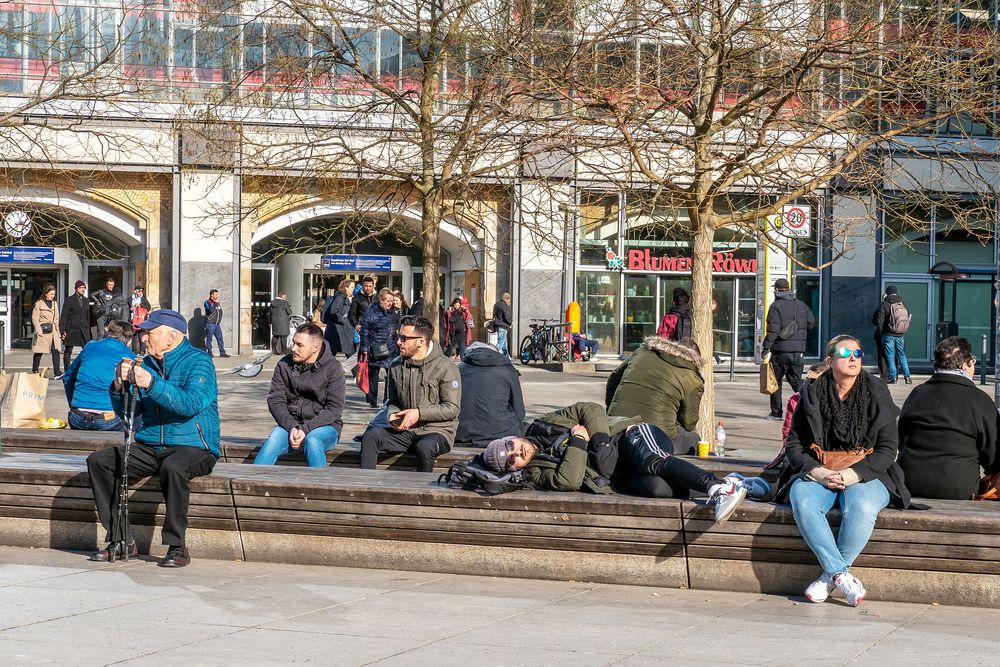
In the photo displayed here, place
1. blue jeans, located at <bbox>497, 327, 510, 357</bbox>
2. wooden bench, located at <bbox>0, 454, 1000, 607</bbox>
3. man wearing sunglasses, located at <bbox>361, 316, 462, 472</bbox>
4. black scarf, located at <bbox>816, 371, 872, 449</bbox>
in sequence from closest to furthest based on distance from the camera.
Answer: wooden bench, located at <bbox>0, 454, 1000, 607</bbox>, black scarf, located at <bbox>816, 371, 872, 449</bbox>, man wearing sunglasses, located at <bbox>361, 316, 462, 472</bbox>, blue jeans, located at <bbox>497, 327, 510, 357</bbox>

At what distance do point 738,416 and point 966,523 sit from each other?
11.0m

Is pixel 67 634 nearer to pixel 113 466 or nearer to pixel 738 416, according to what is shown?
pixel 113 466

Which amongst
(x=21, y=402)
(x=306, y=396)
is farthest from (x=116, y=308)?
(x=306, y=396)

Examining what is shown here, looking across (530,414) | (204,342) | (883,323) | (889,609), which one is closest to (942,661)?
(889,609)

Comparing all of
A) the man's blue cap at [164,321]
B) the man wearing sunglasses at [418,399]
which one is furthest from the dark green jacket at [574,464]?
the man's blue cap at [164,321]

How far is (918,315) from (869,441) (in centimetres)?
2637

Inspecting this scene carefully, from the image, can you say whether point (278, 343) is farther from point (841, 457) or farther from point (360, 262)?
point (841, 457)

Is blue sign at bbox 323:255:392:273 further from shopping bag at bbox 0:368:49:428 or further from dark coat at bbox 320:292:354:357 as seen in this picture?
shopping bag at bbox 0:368:49:428

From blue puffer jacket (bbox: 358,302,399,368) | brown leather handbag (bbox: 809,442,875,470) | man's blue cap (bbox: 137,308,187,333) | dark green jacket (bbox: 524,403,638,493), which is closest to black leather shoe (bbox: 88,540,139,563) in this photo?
man's blue cap (bbox: 137,308,187,333)

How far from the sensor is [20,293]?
32.7 m

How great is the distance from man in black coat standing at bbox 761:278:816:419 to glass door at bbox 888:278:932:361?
51.5ft

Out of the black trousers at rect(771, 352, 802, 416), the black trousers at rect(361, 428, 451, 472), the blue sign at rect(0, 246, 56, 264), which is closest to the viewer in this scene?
the black trousers at rect(361, 428, 451, 472)

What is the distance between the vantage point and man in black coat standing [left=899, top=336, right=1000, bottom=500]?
23.0 feet

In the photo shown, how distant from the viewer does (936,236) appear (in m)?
31.9
